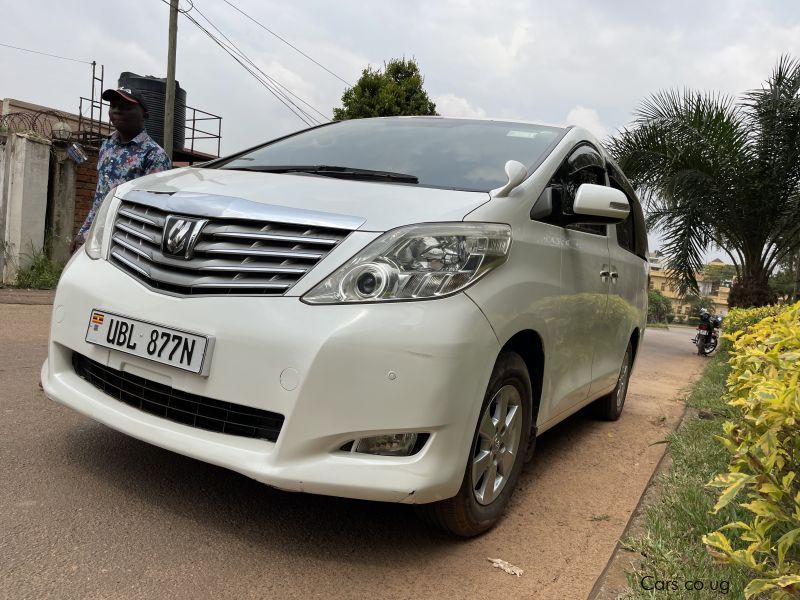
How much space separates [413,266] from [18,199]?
894cm

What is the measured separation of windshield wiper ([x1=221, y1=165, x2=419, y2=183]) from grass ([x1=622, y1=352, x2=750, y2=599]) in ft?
5.44

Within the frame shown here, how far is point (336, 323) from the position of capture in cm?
221

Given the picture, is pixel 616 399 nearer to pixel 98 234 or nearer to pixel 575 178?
pixel 575 178

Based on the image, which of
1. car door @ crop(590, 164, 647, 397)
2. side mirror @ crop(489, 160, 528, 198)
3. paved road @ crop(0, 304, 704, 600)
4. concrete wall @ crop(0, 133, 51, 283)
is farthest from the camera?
concrete wall @ crop(0, 133, 51, 283)

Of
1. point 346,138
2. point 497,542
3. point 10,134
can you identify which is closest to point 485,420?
point 497,542

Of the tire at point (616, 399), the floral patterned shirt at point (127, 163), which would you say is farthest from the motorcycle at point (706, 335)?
the floral patterned shirt at point (127, 163)

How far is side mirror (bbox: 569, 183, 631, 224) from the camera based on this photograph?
3.05m

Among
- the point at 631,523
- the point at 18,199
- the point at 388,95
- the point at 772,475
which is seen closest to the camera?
the point at 772,475

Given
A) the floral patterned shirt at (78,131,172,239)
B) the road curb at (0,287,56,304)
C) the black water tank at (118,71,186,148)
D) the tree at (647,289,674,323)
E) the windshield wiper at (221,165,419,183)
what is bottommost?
the tree at (647,289,674,323)

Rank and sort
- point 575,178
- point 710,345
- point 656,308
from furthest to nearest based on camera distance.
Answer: point 656,308 < point 710,345 < point 575,178

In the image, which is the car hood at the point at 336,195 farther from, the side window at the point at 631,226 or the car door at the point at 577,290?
the side window at the point at 631,226

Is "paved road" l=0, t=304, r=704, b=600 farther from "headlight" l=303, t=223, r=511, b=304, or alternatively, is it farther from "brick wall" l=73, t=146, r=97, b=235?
"brick wall" l=73, t=146, r=97, b=235

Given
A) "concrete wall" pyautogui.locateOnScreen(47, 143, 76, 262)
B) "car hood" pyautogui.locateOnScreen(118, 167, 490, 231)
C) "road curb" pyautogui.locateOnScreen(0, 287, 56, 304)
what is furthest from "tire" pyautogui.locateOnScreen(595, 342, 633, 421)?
"concrete wall" pyautogui.locateOnScreen(47, 143, 76, 262)

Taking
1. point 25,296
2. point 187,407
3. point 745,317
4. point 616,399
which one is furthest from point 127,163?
point 745,317
